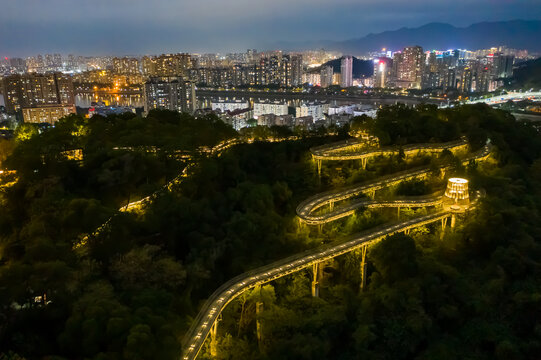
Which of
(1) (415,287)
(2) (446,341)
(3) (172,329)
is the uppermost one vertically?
(3) (172,329)

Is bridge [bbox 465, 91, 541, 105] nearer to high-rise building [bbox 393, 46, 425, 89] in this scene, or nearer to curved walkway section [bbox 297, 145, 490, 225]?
high-rise building [bbox 393, 46, 425, 89]

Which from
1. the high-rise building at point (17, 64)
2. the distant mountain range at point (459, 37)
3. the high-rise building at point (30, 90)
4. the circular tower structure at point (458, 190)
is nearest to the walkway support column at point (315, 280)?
the circular tower structure at point (458, 190)

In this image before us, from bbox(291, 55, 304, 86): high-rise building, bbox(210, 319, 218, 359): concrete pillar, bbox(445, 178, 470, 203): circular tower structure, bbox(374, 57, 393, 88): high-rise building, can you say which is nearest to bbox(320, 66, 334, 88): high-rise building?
bbox(291, 55, 304, 86): high-rise building

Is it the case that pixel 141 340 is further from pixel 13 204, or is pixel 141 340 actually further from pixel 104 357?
pixel 13 204

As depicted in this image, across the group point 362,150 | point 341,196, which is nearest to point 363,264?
point 341,196

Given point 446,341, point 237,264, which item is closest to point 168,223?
point 237,264

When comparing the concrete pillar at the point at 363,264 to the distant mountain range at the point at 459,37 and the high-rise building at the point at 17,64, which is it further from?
the distant mountain range at the point at 459,37
